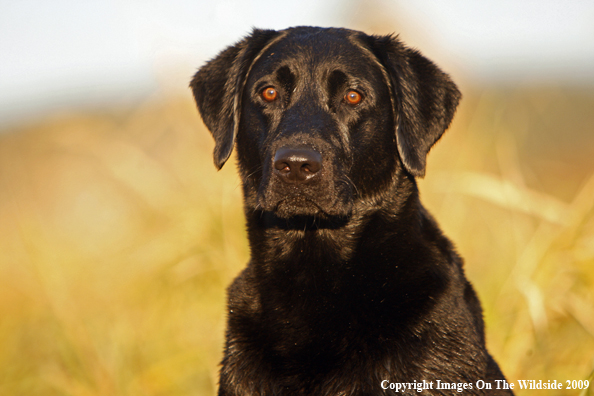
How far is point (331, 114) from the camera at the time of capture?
2.95 meters

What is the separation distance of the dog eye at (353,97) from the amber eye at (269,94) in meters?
0.41

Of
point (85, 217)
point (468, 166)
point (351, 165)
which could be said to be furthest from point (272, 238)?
point (85, 217)

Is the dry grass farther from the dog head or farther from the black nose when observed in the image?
the black nose

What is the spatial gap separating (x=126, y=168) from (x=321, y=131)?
3.03 meters

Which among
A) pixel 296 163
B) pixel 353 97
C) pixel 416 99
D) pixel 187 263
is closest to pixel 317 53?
pixel 353 97

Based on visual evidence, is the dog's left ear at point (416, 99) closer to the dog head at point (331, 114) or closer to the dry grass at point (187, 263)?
the dog head at point (331, 114)

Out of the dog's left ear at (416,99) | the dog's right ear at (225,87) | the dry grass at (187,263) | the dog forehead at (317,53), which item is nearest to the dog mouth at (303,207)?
the dog's left ear at (416,99)

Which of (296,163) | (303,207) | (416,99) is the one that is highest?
(416,99)

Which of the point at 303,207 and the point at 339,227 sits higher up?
the point at 303,207

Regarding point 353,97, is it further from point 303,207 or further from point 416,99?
point 303,207

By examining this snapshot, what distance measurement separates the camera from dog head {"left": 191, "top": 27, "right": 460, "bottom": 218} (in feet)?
8.91

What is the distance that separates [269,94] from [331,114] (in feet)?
1.35

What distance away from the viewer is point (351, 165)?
9.48ft

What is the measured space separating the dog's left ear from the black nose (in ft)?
1.93
